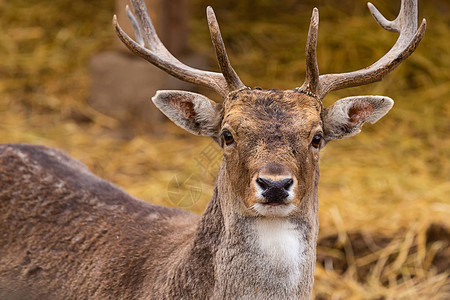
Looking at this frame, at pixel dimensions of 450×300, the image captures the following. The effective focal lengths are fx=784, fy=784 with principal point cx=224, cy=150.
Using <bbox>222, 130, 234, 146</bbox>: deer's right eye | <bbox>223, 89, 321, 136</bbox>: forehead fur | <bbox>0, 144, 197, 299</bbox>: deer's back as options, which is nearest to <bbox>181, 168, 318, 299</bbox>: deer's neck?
<bbox>222, 130, 234, 146</bbox>: deer's right eye

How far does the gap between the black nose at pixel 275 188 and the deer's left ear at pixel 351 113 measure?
2.18 feet

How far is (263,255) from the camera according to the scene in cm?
369

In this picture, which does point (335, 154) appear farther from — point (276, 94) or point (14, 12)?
point (14, 12)

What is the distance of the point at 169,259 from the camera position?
164 inches

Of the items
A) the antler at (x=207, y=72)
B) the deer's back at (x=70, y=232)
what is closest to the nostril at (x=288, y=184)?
the antler at (x=207, y=72)

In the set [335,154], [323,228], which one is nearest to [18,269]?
[323,228]

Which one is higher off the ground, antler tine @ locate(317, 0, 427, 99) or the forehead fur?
antler tine @ locate(317, 0, 427, 99)

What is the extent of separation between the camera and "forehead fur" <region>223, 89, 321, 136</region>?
3672 millimetres

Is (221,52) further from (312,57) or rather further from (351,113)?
(351,113)

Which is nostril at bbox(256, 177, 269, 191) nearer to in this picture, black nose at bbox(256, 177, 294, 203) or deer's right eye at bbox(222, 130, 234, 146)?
black nose at bbox(256, 177, 294, 203)

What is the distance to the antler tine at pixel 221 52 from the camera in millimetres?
3875

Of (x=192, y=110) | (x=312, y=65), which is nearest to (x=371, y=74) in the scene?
(x=312, y=65)

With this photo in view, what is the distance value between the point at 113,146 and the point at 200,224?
4.09 m

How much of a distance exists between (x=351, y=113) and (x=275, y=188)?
2.89 ft
